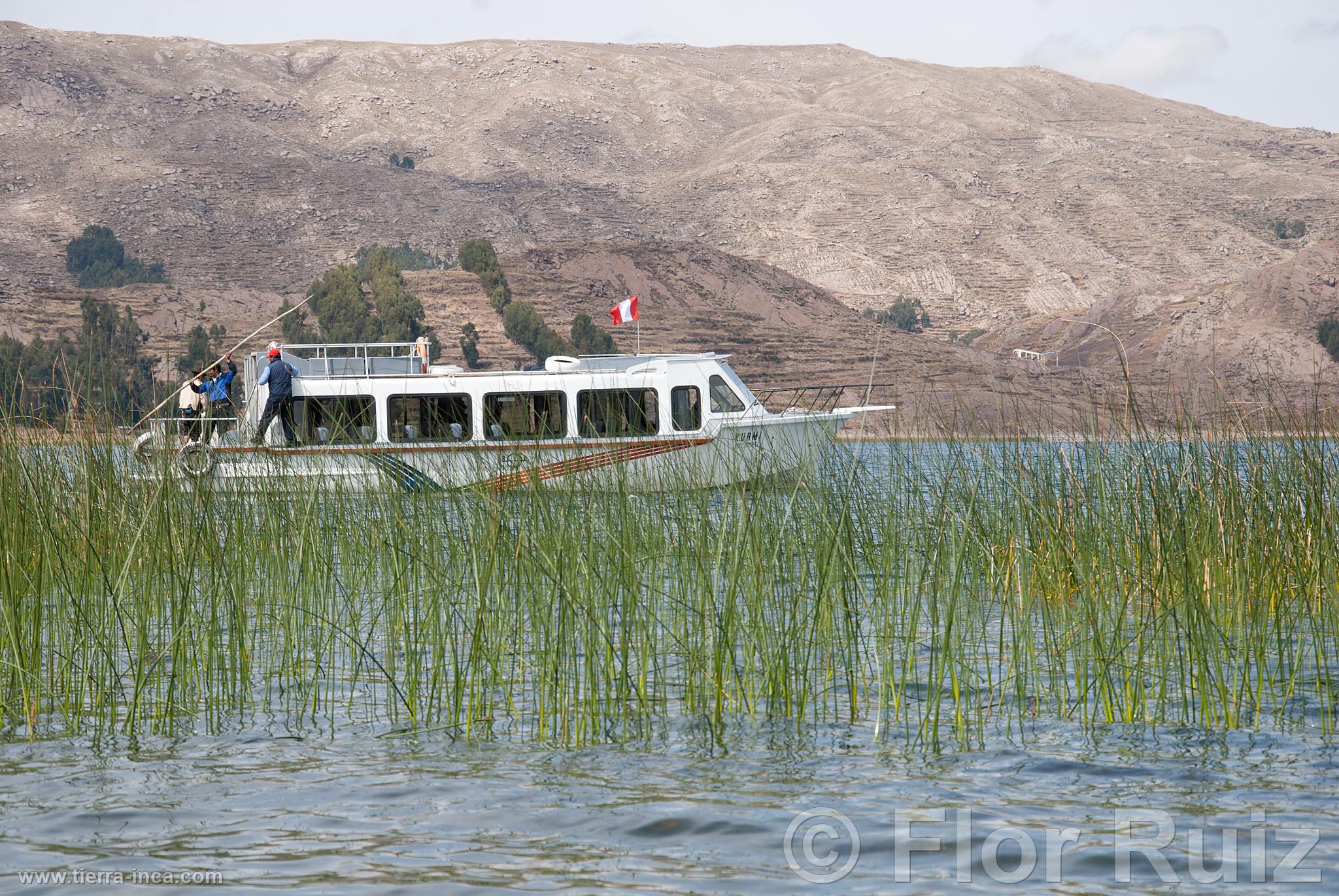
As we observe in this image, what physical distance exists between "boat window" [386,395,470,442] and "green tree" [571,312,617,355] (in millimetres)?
47839

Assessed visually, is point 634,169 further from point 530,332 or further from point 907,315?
point 530,332

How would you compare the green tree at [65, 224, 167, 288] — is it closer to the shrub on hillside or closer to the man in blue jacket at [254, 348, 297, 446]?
the man in blue jacket at [254, 348, 297, 446]

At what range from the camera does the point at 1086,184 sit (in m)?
138

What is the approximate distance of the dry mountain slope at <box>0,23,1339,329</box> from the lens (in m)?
121

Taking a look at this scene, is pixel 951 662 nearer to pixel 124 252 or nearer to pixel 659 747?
pixel 659 747

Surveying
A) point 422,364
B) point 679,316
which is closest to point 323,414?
point 422,364

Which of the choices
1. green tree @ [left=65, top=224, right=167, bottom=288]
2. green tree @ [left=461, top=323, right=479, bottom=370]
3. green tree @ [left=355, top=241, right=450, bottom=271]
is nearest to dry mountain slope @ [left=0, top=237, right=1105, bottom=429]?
green tree @ [left=461, top=323, right=479, bottom=370]

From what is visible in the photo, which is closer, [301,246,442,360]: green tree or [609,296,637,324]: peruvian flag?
[609,296,637,324]: peruvian flag

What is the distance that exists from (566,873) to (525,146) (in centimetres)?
15725

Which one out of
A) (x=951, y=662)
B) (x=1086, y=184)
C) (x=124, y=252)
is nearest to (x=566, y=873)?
(x=951, y=662)

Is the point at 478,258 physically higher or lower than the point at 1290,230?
lower

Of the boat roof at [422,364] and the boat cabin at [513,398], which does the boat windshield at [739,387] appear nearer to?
the boat cabin at [513,398]

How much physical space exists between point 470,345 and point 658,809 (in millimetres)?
62834
